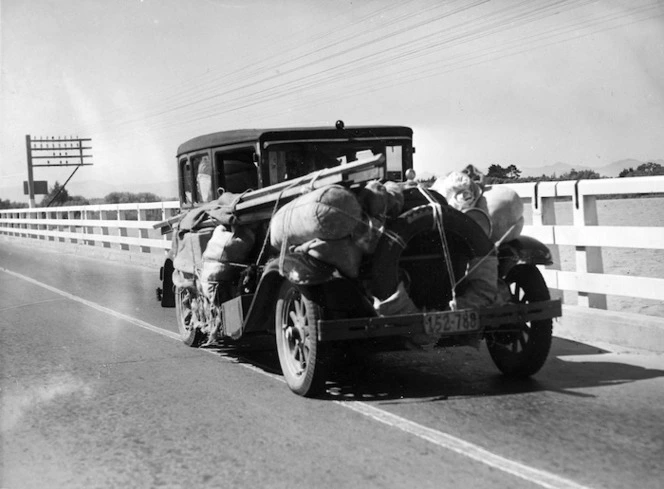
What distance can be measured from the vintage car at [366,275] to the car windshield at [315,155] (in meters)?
0.61

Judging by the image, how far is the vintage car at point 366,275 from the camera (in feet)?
17.1

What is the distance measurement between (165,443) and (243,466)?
2.31 ft

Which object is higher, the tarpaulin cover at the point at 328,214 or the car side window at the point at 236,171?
the car side window at the point at 236,171

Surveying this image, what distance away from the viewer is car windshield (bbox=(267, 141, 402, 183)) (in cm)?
720

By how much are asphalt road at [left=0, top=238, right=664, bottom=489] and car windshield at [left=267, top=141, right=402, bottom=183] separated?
1.73 meters

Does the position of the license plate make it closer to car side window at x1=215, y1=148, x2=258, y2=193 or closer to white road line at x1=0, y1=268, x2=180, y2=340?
car side window at x1=215, y1=148, x2=258, y2=193

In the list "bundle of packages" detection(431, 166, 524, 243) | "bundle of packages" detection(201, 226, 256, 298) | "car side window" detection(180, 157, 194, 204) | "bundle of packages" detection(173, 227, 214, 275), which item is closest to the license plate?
"bundle of packages" detection(431, 166, 524, 243)

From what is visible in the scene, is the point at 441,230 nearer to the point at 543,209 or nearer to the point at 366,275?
the point at 366,275

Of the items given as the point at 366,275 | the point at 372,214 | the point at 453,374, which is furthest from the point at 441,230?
Result: the point at 453,374

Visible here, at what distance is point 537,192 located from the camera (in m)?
8.21

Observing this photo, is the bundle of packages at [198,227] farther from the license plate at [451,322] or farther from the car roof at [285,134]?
the license plate at [451,322]

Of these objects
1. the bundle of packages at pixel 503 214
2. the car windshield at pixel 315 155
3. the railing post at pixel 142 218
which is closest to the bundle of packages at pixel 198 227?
the car windshield at pixel 315 155

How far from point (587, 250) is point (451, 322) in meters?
2.96

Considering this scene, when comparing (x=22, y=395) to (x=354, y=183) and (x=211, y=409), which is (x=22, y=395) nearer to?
(x=211, y=409)
